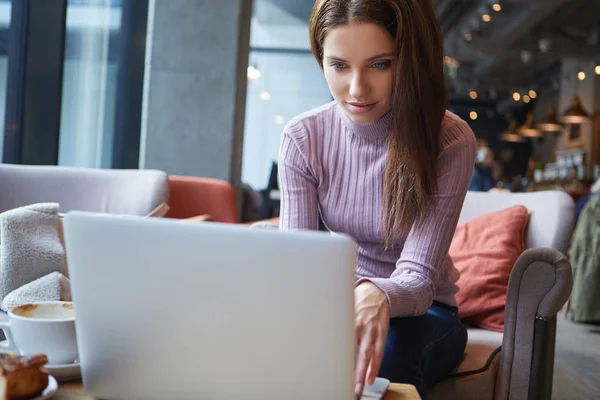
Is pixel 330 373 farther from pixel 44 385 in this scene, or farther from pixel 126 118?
pixel 126 118

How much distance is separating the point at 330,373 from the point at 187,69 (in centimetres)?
405

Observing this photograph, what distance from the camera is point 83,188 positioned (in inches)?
103

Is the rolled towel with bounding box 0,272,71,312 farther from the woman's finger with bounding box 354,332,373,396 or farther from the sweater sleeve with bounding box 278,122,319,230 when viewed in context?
the woman's finger with bounding box 354,332,373,396

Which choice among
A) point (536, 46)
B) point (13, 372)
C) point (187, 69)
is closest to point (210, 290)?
point (13, 372)

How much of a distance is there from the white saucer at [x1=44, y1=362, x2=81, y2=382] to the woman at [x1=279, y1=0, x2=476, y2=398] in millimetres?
504

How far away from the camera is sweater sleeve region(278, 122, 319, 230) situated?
1.53 m

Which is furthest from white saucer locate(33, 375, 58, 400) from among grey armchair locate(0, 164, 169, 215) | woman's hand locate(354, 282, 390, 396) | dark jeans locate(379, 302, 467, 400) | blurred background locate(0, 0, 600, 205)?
blurred background locate(0, 0, 600, 205)

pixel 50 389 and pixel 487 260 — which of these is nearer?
pixel 50 389

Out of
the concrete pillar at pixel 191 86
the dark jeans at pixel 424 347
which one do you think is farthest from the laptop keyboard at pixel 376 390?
the concrete pillar at pixel 191 86

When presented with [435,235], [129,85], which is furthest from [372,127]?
[129,85]

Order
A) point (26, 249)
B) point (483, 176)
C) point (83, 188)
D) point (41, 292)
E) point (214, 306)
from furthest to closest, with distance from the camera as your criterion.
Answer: point (483, 176), point (83, 188), point (26, 249), point (41, 292), point (214, 306)

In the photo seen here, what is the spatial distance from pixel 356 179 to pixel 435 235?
0.84 feet

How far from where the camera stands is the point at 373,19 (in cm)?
137

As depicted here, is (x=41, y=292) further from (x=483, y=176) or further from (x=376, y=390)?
(x=483, y=176)
